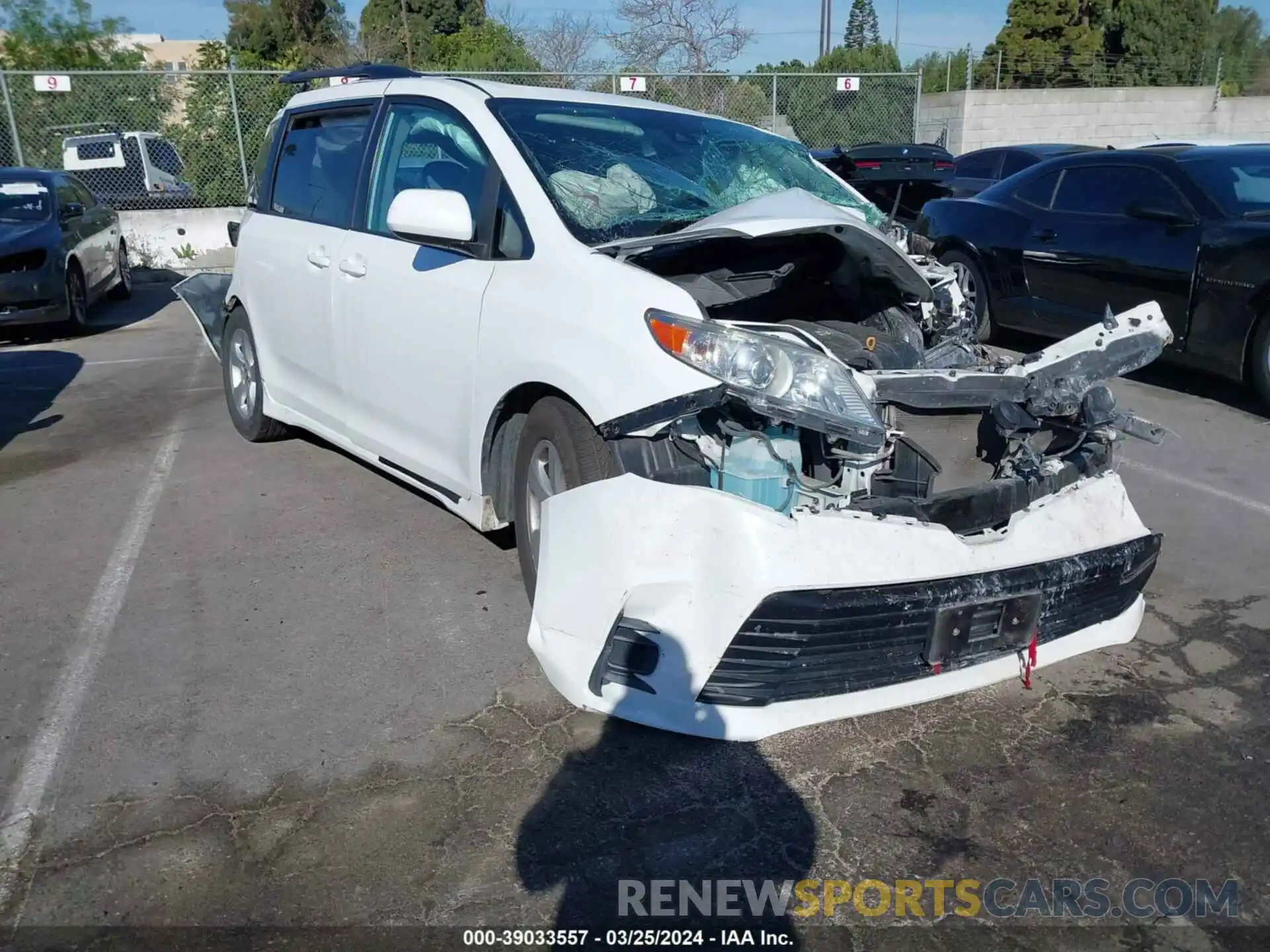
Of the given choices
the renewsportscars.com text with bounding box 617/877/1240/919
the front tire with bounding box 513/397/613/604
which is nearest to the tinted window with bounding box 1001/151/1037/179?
the front tire with bounding box 513/397/613/604

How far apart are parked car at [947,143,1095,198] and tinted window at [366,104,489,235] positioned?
34.8 feet

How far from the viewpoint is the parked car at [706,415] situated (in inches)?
112

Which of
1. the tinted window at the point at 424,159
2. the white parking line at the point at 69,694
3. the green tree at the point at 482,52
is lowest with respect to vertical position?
the white parking line at the point at 69,694

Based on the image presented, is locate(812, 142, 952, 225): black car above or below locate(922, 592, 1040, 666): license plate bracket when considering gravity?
above

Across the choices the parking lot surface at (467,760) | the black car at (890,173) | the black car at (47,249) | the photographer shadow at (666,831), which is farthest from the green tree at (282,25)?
the photographer shadow at (666,831)

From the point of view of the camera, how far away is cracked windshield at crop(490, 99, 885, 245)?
3746mm

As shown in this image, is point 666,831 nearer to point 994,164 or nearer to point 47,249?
point 47,249

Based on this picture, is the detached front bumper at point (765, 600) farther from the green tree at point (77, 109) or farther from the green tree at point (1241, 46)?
the green tree at point (1241, 46)

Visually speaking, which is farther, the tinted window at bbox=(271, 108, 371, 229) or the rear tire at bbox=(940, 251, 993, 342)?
the rear tire at bbox=(940, 251, 993, 342)

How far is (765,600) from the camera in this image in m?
2.72

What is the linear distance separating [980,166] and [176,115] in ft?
38.6

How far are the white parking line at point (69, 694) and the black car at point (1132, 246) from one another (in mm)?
5087

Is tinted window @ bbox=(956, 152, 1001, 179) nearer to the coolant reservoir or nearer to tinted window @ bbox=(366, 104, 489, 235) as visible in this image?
tinted window @ bbox=(366, 104, 489, 235)

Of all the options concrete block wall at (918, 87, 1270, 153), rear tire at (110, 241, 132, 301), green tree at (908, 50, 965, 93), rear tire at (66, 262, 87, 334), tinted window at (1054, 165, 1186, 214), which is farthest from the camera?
green tree at (908, 50, 965, 93)
